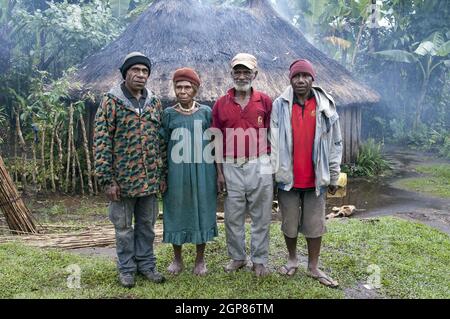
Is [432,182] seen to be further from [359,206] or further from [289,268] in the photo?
[289,268]

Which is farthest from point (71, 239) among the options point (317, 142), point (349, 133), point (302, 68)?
point (349, 133)

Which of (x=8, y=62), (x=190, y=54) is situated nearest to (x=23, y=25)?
(x=8, y=62)

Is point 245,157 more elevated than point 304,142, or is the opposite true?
point 304,142

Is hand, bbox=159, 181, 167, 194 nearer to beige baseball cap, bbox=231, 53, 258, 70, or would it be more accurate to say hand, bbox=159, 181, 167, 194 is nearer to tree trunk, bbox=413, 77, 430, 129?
beige baseball cap, bbox=231, 53, 258, 70

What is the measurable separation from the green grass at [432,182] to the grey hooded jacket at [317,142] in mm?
5485

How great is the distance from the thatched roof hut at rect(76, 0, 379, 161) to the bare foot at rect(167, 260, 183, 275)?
4.58 metres

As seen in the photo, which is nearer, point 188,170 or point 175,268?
point 188,170

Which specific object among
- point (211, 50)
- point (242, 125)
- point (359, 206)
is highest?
point (211, 50)

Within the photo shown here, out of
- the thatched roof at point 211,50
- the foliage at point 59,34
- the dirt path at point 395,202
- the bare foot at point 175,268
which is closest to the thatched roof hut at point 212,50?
the thatched roof at point 211,50

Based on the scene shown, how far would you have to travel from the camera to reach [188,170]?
3500 mm

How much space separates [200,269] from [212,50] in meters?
5.90

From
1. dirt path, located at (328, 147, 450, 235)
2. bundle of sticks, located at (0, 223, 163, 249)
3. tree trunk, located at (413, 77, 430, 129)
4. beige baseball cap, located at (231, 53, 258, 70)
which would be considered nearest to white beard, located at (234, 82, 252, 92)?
beige baseball cap, located at (231, 53, 258, 70)

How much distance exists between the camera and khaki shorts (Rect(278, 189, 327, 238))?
3.53 m

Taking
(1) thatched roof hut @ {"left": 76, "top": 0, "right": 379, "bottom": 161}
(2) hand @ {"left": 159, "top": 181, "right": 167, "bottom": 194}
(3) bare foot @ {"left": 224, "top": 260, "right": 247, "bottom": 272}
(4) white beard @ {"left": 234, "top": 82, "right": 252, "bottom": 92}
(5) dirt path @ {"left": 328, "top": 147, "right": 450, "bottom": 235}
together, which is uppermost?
(1) thatched roof hut @ {"left": 76, "top": 0, "right": 379, "bottom": 161}
